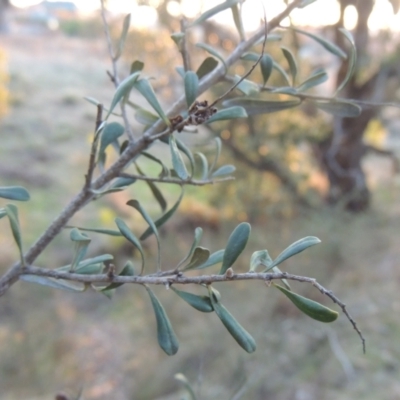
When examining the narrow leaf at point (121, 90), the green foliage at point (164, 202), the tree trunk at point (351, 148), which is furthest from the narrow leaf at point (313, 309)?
the tree trunk at point (351, 148)

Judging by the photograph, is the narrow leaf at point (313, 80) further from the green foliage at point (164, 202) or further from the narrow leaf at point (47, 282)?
the narrow leaf at point (47, 282)

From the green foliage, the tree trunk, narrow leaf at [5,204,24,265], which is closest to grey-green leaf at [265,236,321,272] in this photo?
the green foliage

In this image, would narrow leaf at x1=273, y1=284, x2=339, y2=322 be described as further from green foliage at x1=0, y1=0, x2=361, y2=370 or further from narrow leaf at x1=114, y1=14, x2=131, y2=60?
narrow leaf at x1=114, y1=14, x2=131, y2=60

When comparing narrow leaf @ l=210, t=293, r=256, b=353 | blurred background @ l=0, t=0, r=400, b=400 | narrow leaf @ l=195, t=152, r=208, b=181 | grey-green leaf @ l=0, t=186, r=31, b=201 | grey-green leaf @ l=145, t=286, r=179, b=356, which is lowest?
blurred background @ l=0, t=0, r=400, b=400

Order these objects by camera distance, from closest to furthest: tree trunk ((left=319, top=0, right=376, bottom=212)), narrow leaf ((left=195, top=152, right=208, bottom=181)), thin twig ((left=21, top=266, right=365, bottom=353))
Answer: thin twig ((left=21, top=266, right=365, bottom=353))
narrow leaf ((left=195, top=152, right=208, bottom=181))
tree trunk ((left=319, top=0, right=376, bottom=212))

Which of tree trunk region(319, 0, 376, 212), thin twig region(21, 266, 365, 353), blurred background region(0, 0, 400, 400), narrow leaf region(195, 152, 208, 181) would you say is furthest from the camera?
tree trunk region(319, 0, 376, 212)

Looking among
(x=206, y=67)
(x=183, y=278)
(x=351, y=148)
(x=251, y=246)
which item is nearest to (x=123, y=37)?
(x=206, y=67)

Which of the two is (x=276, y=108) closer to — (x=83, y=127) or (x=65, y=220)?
(x=65, y=220)
